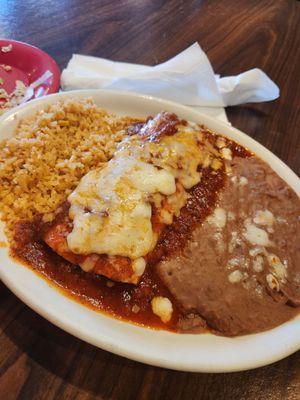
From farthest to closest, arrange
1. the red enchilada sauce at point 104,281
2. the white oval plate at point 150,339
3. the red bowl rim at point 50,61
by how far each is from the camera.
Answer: the red bowl rim at point 50,61, the red enchilada sauce at point 104,281, the white oval plate at point 150,339

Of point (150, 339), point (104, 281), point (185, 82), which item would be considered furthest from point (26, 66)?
point (150, 339)

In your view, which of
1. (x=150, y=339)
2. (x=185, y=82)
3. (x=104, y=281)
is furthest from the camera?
(x=185, y=82)

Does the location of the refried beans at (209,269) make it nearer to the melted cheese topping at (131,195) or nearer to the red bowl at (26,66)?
the melted cheese topping at (131,195)

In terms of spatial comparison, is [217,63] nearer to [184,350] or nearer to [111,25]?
[111,25]

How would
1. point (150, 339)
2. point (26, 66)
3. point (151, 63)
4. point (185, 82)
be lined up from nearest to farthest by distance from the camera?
point (150, 339)
point (185, 82)
point (26, 66)
point (151, 63)

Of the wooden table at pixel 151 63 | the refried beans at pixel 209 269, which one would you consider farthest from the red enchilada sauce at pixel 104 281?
the wooden table at pixel 151 63

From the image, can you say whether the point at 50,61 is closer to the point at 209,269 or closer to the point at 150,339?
the point at 209,269

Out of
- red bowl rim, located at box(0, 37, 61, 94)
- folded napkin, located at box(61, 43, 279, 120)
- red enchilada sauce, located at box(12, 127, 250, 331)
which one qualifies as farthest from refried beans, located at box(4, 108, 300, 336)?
red bowl rim, located at box(0, 37, 61, 94)

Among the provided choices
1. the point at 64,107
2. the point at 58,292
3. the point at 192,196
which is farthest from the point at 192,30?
the point at 58,292
